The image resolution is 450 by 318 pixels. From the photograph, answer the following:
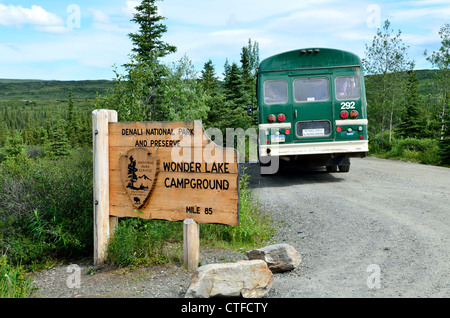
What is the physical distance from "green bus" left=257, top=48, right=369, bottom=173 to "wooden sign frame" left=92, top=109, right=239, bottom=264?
5734 mm

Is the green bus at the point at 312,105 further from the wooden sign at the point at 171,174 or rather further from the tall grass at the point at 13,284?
the tall grass at the point at 13,284

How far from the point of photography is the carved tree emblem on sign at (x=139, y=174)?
4.96 m

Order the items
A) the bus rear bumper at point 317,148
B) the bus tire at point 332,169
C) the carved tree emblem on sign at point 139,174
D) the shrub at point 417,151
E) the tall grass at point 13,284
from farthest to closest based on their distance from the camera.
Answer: the shrub at point 417,151 → the bus tire at point 332,169 → the bus rear bumper at point 317,148 → the carved tree emblem on sign at point 139,174 → the tall grass at point 13,284

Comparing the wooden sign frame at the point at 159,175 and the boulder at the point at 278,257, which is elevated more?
the wooden sign frame at the point at 159,175

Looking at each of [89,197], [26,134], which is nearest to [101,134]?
[89,197]

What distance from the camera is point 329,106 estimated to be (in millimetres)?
10383

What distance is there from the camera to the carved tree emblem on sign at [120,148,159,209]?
496 cm

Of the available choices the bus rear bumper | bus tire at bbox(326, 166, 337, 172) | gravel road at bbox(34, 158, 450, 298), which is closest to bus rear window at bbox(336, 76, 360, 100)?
the bus rear bumper

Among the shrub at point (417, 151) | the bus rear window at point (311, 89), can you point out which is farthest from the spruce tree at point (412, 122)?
the bus rear window at point (311, 89)

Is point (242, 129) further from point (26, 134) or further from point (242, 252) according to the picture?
point (26, 134)

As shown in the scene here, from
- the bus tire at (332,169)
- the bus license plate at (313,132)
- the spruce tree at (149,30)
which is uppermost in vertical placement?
the spruce tree at (149,30)

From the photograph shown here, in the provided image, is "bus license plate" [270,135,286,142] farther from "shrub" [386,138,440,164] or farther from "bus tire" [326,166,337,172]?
"shrub" [386,138,440,164]

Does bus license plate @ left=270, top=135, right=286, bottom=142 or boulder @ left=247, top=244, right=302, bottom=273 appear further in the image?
bus license plate @ left=270, top=135, right=286, bottom=142

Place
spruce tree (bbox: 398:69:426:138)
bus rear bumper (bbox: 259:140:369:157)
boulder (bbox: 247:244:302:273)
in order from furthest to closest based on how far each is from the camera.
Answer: spruce tree (bbox: 398:69:426:138), bus rear bumper (bbox: 259:140:369:157), boulder (bbox: 247:244:302:273)
